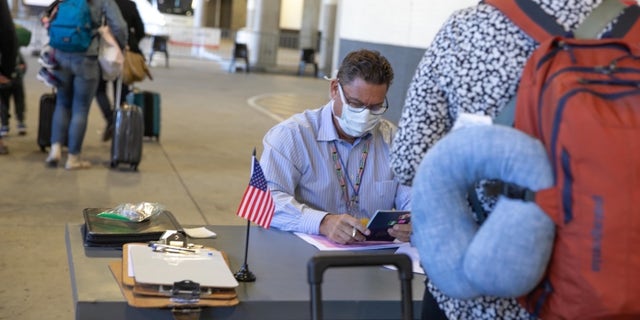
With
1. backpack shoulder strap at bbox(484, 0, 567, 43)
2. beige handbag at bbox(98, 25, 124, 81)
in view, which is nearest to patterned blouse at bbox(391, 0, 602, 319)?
backpack shoulder strap at bbox(484, 0, 567, 43)

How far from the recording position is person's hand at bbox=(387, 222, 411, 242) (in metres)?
3.38

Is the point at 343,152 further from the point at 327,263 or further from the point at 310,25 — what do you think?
the point at 310,25

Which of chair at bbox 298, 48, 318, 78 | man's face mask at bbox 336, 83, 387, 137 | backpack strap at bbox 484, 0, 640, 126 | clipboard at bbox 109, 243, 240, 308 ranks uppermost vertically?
backpack strap at bbox 484, 0, 640, 126

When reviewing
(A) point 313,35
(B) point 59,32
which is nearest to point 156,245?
(B) point 59,32

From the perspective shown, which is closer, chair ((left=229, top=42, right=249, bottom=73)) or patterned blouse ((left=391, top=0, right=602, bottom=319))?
patterned blouse ((left=391, top=0, right=602, bottom=319))

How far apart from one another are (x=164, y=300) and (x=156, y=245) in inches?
19.0

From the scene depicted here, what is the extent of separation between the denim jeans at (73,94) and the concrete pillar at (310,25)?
20993 mm

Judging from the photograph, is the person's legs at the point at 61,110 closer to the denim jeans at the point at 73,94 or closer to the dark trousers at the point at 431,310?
the denim jeans at the point at 73,94

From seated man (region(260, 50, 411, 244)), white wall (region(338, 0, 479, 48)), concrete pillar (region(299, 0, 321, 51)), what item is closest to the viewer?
seated man (region(260, 50, 411, 244))

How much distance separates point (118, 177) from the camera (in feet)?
27.8

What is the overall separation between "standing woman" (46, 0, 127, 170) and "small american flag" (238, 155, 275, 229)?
18.4 feet

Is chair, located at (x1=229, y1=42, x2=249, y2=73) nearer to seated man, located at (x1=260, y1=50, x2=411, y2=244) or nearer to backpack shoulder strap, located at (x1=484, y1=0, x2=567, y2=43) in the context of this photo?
seated man, located at (x1=260, y1=50, x2=411, y2=244)

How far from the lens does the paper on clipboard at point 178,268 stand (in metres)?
2.60

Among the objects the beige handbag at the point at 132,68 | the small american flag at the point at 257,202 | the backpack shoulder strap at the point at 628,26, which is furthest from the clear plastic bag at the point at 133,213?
the beige handbag at the point at 132,68
